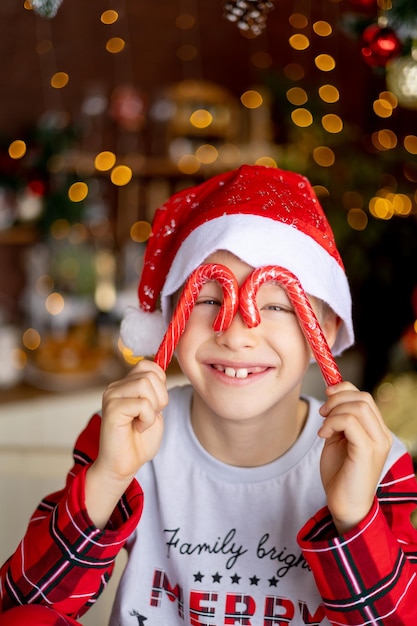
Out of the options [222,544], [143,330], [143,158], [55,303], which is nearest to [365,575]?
→ [222,544]

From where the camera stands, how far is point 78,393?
2.73 meters

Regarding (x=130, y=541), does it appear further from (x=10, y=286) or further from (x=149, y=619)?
(x=10, y=286)

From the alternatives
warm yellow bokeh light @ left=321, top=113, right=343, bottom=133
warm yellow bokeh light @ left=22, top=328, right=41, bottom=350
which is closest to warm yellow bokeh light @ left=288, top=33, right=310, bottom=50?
warm yellow bokeh light @ left=321, top=113, right=343, bottom=133

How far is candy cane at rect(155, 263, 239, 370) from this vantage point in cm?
98

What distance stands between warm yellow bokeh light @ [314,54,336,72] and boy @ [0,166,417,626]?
2.56 m

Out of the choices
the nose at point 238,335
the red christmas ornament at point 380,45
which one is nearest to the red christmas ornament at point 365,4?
the red christmas ornament at point 380,45

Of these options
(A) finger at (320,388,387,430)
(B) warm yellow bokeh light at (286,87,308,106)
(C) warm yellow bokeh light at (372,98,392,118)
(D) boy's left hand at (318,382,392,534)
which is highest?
(C) warm yellow bokeh light at (372,98,392,118)

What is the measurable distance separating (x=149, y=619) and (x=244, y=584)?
158mm

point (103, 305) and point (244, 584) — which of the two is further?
point (103, 305)

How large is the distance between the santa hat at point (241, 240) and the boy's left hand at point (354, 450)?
0.19m

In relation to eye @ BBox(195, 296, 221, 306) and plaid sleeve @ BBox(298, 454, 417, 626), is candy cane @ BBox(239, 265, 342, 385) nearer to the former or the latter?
eye @ BBox(195, 296, 221, 306)

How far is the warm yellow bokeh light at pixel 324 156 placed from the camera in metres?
3.28

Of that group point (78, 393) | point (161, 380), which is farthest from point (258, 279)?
point (78, 393)

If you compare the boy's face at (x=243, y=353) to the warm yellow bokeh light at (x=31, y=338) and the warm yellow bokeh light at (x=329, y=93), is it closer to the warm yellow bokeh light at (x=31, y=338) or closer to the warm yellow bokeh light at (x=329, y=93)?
the warm yellow bokeh light at (x=31, y=338)
